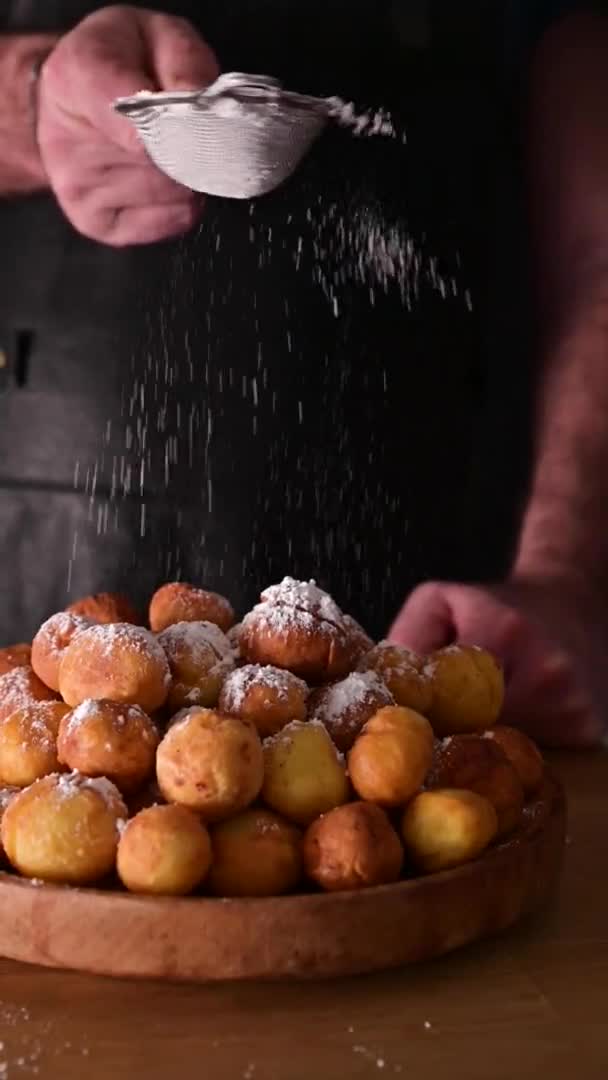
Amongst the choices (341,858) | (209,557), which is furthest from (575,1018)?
(209,557)

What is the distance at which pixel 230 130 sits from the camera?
56.6 inches

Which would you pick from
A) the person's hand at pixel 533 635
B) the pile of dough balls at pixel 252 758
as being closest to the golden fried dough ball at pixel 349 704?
the pile of dough balls at pixel 252 758

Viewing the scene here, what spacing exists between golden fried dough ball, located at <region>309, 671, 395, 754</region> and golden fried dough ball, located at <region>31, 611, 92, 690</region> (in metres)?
0.15

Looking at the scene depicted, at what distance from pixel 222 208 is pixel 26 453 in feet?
1.27

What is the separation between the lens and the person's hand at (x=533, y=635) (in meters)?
1.44

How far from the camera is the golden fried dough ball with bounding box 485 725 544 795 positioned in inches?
29.9

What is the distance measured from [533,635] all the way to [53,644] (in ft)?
2.81

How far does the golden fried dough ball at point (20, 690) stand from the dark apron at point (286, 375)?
2.48ft

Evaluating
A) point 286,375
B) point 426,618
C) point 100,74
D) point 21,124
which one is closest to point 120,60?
point 100,74

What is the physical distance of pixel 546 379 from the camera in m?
1.54

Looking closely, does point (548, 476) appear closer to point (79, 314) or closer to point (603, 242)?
point (603, 242)

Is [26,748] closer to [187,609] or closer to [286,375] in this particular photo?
[187,609]

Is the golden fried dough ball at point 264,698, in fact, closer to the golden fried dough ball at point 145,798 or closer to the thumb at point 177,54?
the golden fried dough ball at point 145,798

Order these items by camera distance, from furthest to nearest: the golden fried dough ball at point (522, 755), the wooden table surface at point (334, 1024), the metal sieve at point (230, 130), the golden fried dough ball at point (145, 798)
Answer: the metal sieve at point (230, 130) → the golden fried dough ball at point (522, 755) → the golden fried dough ball at point (145, 798) → the wooden table surface at point (334, 1024)
